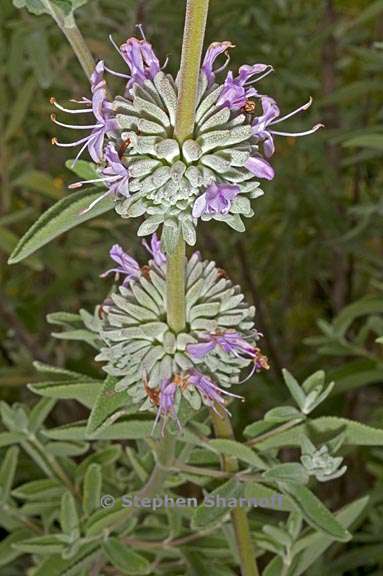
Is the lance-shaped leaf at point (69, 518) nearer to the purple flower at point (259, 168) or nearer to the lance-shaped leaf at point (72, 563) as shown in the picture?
the lance-shaped leaf at point (72, 563)

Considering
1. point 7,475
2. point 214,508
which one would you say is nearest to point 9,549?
point 7,475

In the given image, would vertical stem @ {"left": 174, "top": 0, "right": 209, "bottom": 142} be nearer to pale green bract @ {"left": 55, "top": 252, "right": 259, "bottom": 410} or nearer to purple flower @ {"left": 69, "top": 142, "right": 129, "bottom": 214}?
purple flower @ {"left": 69, "top": 142, "right": 129, "bottom": 214}

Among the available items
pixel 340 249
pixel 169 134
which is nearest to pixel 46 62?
pixel 340 249

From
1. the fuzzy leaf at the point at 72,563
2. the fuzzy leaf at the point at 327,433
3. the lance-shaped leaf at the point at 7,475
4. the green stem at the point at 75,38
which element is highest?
the green stem at the point at 75,38

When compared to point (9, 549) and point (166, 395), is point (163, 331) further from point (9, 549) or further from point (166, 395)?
point (9, 549)

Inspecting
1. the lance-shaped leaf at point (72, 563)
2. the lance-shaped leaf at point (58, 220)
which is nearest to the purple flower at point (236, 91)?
the lance-shaped leaf at point (58, 220)

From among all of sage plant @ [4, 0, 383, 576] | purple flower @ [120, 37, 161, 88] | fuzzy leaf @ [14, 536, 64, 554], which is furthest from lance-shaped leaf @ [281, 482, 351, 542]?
purple flower @ [120, 37, 161, 88]

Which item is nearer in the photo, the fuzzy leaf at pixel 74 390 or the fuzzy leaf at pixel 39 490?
the fuzzy leaf at pixel 74 390

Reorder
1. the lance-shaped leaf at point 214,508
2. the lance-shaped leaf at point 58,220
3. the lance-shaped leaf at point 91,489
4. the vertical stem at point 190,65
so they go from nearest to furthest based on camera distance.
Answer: the vertical stem at point 190,65
the lance-shaped leaf at point 58,220
the lance-shaped leaf at point 214,508
the lance-shaped leaf at point 91,489
